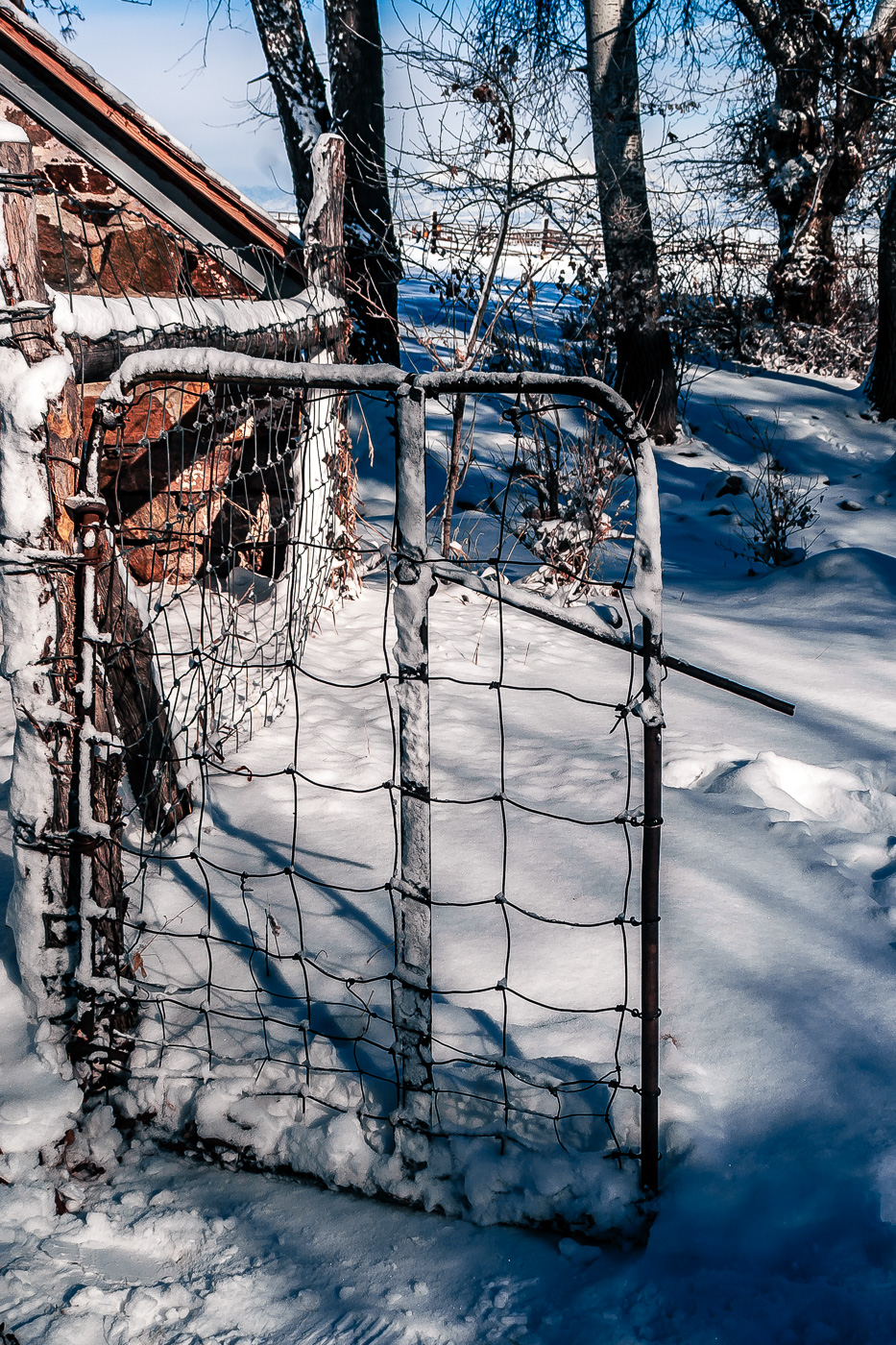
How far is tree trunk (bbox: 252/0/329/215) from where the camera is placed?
667 centimetres

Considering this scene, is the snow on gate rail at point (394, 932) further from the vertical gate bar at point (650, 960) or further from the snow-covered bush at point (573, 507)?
the snow-covered bush at point (573, 507)

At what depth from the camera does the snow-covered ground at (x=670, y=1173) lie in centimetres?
153

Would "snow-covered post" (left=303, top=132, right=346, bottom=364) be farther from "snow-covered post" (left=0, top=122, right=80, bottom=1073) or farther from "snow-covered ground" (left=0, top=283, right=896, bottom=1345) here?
"snow-covered post" (left=0, top=122, right=80, bottom=1073)

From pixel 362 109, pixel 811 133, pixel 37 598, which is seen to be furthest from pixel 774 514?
pixel 811 133

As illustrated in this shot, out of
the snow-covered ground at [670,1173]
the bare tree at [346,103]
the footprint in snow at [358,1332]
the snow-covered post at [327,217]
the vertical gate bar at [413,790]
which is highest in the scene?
the bare tree at [346,103]

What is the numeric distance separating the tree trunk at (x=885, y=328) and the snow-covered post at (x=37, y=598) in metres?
8.78

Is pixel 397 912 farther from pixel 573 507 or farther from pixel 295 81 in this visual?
pixel 295 81

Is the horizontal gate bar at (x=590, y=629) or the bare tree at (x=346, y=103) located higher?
the bare tree at (x=346, y=103)

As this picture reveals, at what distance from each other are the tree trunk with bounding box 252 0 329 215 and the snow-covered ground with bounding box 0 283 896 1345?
5.74 meters

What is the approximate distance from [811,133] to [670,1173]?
1128cm

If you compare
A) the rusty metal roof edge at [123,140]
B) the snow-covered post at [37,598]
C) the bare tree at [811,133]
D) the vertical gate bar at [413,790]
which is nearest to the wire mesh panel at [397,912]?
the vertical gate bar at [413,790]

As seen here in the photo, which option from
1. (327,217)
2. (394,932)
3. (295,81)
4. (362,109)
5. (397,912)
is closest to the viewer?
(397,912)

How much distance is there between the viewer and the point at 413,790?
1.69 meters

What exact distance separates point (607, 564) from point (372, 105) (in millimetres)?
4519
